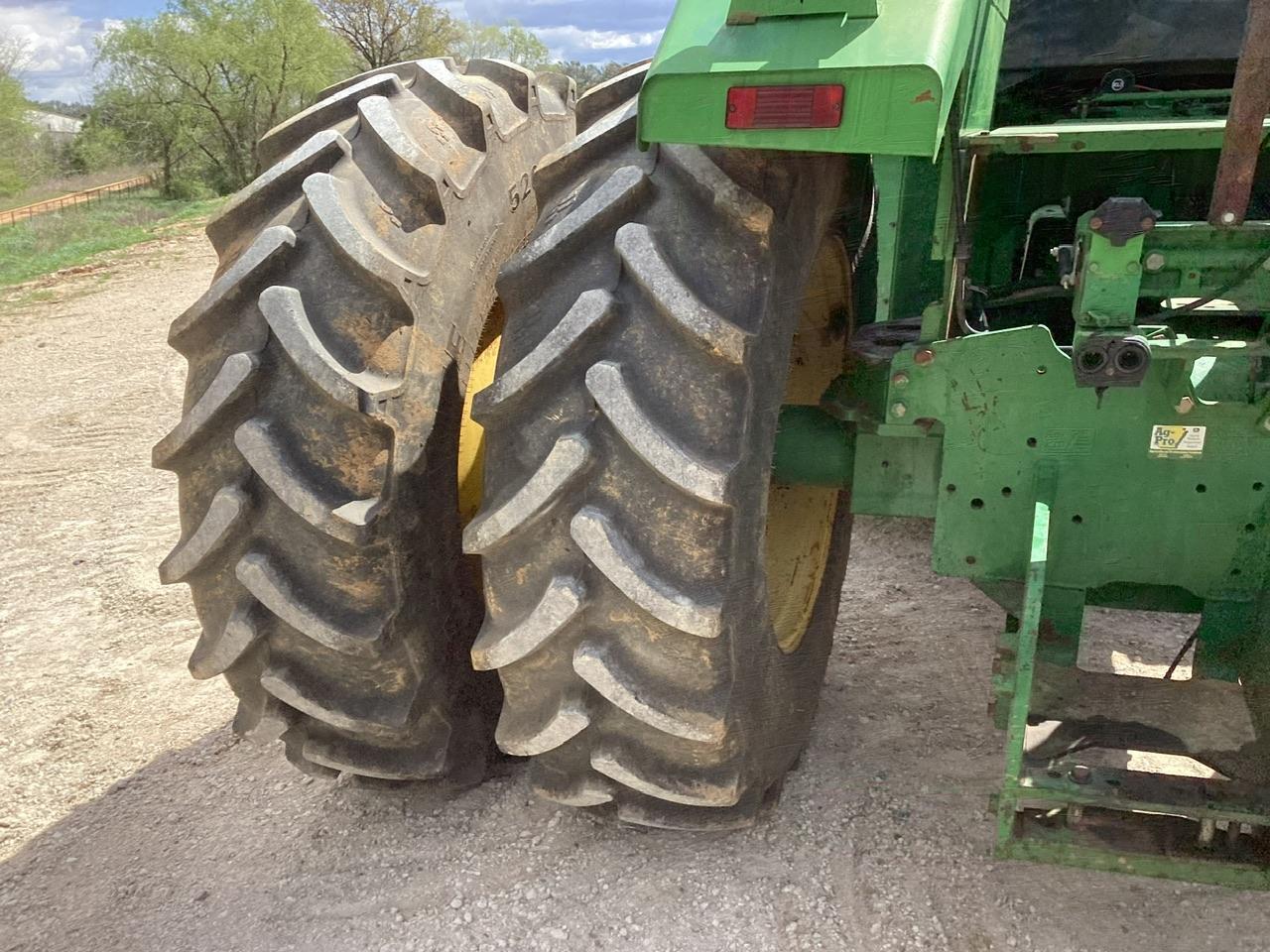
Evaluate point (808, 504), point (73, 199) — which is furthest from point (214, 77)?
point (808, 504)

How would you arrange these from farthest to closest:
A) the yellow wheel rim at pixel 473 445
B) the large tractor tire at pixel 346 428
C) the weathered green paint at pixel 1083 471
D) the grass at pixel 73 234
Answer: the grass at pixel 73 234 < the yellow wheel rim at pixel 473 445 < the large tractor tire at pixel 346 428 < the weathered green paint at pixel 1083 471

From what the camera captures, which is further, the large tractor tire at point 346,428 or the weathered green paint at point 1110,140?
the large tractor tire at point 346,428

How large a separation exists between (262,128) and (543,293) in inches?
1251

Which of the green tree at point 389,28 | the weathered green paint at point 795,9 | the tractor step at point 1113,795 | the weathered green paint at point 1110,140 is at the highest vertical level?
the green tree at point 389,28

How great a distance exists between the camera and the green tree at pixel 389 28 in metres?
33.3

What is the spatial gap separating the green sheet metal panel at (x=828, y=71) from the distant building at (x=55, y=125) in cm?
3394

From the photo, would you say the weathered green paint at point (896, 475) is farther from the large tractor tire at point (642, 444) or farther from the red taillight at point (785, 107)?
the red taillight at point (785, 107)

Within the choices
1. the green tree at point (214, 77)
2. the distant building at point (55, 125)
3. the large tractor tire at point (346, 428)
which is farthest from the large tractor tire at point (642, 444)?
the distant building at point (55, 125)

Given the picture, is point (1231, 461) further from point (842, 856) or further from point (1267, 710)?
point (842, 856)

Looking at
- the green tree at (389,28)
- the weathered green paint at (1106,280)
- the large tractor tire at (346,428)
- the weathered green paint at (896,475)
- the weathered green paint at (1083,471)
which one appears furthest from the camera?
the green tree at (389,28)

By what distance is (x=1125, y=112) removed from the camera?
2.88 metres

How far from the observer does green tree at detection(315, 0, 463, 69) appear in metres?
33.3

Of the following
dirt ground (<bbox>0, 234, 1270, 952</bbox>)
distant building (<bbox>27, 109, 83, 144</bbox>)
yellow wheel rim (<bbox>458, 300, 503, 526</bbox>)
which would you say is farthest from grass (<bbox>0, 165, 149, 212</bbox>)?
yellow wheel rim (<bbox>458, 300, 503, 526</bbox>)

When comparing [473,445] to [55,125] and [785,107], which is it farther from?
[55,125]
